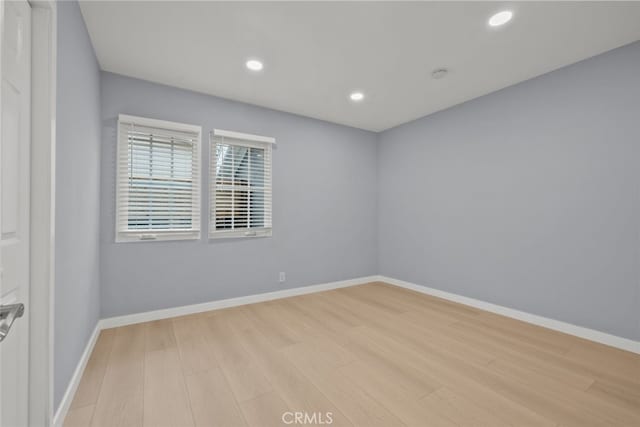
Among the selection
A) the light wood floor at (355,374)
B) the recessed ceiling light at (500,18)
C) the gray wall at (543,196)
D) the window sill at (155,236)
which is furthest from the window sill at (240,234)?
the recessed ceiling light at (500,18)

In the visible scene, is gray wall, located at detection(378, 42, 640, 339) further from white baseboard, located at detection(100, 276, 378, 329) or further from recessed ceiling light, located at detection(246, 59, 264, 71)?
recessed ceiling light, located at detection(246, 59, 264, 71)

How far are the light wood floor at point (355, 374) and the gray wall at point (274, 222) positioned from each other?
1.41ft

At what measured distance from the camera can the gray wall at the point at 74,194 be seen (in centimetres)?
149

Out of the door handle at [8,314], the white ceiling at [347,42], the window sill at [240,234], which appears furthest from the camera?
the window sill at [240,234]

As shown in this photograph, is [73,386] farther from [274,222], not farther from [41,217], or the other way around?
[274,222]

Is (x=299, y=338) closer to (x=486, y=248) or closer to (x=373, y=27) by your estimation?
(x=486, y=248)

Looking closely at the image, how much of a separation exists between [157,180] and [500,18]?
137 inches

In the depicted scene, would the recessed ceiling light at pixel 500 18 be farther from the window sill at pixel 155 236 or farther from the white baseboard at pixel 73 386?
the white baseboard at pixel 73 386

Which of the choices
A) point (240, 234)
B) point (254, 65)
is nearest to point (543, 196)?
point (254, 65)

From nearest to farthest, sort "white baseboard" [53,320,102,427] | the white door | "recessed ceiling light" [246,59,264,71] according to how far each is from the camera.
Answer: the white door
"white baseboard" [53,320,102,427]
"recessed ceiling light" [246,59,264,71]

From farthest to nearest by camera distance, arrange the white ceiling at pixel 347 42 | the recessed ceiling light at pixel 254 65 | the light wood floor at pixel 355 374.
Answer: the recessed ceiling light at pixel 254 65 < the white ceiling at pixel 347 42 < the light wood floor at pixel 355 374

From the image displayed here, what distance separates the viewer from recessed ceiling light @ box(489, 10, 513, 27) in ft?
6.41

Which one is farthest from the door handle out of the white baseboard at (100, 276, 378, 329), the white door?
the white baseboard at (100, 276, 378, 329)

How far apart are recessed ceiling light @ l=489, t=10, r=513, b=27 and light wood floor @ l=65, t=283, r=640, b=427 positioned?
2.67m
